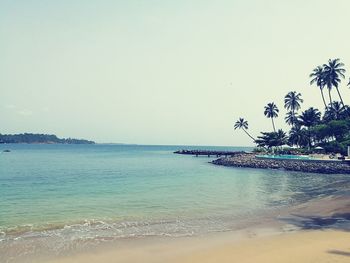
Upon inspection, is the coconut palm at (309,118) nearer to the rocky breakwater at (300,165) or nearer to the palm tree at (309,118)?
the palm tree at (309,118)

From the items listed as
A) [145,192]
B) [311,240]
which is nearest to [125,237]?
[311,240]

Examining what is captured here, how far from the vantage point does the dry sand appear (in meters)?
11.3

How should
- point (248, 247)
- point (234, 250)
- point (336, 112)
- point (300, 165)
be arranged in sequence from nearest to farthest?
point (234, 250) < point (248, 247) < point (300, 165) < point (336, 112)

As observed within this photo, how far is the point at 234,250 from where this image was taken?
12258mm

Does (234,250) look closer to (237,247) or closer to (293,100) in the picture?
(237,247)

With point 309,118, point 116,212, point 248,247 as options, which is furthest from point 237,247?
point 309,118

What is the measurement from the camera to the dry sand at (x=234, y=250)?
36.9 ft

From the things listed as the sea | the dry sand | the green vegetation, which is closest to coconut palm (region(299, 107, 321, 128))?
the green vegetation

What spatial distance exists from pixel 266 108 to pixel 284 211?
277ft

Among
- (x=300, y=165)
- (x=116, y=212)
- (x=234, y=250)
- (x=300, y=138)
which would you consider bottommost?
(x=116, y=212)

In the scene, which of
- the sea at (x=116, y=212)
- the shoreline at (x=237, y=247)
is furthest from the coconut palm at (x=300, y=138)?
the shoreline at (x=237, y=247)

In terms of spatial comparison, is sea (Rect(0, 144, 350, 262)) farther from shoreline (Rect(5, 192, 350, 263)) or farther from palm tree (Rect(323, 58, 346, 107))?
palm tree (Rect(323, 58, 346, 107))

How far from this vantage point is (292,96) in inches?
3735

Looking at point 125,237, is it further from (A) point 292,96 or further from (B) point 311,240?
(A) point 292,96
